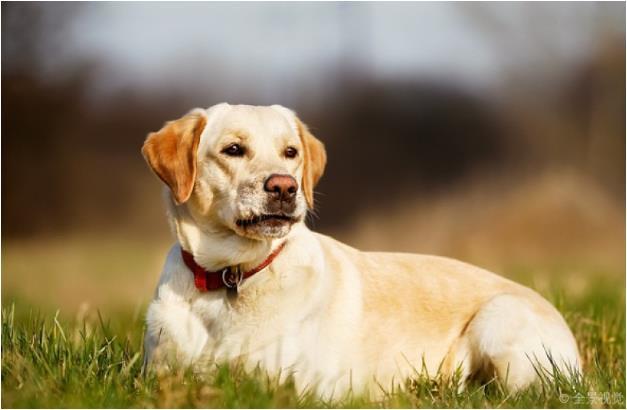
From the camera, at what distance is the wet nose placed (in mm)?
4055

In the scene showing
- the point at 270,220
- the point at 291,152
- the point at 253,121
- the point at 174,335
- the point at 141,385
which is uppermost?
the point at 253,121

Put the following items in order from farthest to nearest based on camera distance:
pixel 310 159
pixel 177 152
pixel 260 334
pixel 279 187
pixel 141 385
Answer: pixel 310 159 < pixel 177 152 < pixel 260 334 < pixel 279 187 < pixel 141 385

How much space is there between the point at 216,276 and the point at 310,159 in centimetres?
85

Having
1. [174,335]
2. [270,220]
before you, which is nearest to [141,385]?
[174,335]

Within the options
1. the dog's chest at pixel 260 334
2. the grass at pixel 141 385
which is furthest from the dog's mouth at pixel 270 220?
the grass at pixel 141 385

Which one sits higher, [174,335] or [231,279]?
[231,279]

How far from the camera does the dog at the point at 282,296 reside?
419 cm

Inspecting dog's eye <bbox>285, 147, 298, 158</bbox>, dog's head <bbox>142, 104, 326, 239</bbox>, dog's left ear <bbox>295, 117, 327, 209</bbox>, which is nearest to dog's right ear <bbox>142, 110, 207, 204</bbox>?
dog's head <bbox>142, 104, 326, 239</bbox>

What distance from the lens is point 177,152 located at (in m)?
4.36

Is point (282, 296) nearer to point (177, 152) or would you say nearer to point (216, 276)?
point (216, 276)

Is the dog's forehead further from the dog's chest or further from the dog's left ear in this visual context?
the dog's chest

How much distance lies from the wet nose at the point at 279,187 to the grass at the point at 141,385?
82 centimetres

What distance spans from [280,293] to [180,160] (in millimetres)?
831

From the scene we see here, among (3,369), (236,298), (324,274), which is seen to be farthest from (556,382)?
(3,369)
